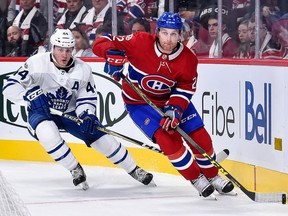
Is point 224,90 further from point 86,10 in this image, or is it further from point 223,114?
point 86,10

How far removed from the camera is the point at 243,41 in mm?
6578

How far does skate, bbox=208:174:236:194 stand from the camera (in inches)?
236

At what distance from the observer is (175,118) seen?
594cm

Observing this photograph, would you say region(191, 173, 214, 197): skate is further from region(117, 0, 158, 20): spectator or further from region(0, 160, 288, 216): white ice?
region(117, 0, 158, 20): spectator

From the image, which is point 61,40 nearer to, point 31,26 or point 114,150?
point 114,150

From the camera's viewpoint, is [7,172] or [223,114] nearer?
[223,114]

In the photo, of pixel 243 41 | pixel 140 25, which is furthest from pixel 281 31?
pixel 140 25

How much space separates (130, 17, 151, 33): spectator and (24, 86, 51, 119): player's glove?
49.0 inches

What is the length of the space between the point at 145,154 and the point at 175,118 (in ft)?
4.74

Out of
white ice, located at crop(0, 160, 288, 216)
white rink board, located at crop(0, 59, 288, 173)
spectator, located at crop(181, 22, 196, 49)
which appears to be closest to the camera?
white ice, located at crop(0, 160, 288, 216)

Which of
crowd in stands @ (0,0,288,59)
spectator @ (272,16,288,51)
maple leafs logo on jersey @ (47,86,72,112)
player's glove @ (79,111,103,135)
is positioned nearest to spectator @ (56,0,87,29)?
crowd in stands @ (0,0,288,59)

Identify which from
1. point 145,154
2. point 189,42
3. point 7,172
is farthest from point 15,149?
point 189,42

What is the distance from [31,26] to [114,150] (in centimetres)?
198

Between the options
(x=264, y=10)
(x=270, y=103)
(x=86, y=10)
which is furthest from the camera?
(x=86, y=10)
